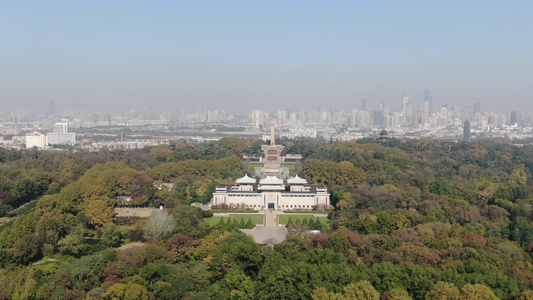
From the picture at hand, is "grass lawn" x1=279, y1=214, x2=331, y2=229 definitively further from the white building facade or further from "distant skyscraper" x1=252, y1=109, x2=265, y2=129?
"distant skyscraper" x1=252, y1=109, x2=265, y2=129

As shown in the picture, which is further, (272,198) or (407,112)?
(407,112)

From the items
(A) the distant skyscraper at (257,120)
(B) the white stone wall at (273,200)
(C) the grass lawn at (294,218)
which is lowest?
(C) the grass lawn at (294,218)

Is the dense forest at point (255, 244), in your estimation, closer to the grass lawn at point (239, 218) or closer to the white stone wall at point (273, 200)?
the grass lawn at point (239, 218)

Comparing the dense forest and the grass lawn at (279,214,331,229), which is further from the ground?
the dense forest

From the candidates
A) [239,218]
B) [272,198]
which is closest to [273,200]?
[272,198]

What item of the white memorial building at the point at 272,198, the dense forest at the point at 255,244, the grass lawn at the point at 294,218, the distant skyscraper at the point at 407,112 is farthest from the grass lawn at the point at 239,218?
the distant skyscraper at the point at 407,112

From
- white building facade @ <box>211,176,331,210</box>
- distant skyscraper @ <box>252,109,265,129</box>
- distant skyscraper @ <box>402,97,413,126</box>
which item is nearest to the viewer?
white building facade @ <box>211,176,331,210</box>

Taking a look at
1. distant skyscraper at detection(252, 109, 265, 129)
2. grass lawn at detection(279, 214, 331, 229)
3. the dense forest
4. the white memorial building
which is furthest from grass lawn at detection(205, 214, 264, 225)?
distant skyscraper at detection(252, 109, 265, 129)

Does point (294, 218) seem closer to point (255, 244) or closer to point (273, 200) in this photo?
point (273, 200)
